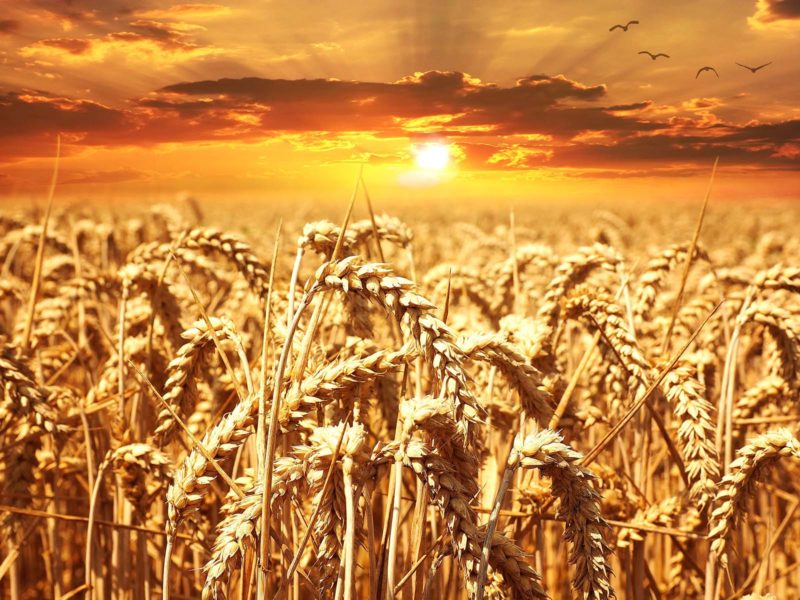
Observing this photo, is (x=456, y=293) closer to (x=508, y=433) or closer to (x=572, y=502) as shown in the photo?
(x=508, y=433)

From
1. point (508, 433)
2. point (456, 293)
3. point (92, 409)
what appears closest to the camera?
point (92, 409)

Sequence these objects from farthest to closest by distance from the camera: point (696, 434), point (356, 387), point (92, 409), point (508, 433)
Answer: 1. point (508, 433)
2. point (92, 409)
3. point (696, 434)
4. point (356, 387)

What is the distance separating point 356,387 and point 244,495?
0.31 meters

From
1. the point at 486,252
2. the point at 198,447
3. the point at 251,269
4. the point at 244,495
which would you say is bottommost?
the point at 486,252

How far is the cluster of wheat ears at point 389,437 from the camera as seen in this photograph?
4.14ft

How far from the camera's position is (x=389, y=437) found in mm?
2402

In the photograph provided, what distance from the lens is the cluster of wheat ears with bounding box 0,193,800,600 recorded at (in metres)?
1.26

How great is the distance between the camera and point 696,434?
70.3 inches

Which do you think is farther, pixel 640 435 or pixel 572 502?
pixel 640 435

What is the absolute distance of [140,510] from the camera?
1876 mm

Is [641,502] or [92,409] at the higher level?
[92,409]

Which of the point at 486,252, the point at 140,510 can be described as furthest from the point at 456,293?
the point at 486,252

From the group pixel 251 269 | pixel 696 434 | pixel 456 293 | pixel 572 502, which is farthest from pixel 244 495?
pixel 456 293

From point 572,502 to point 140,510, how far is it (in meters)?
1.19
